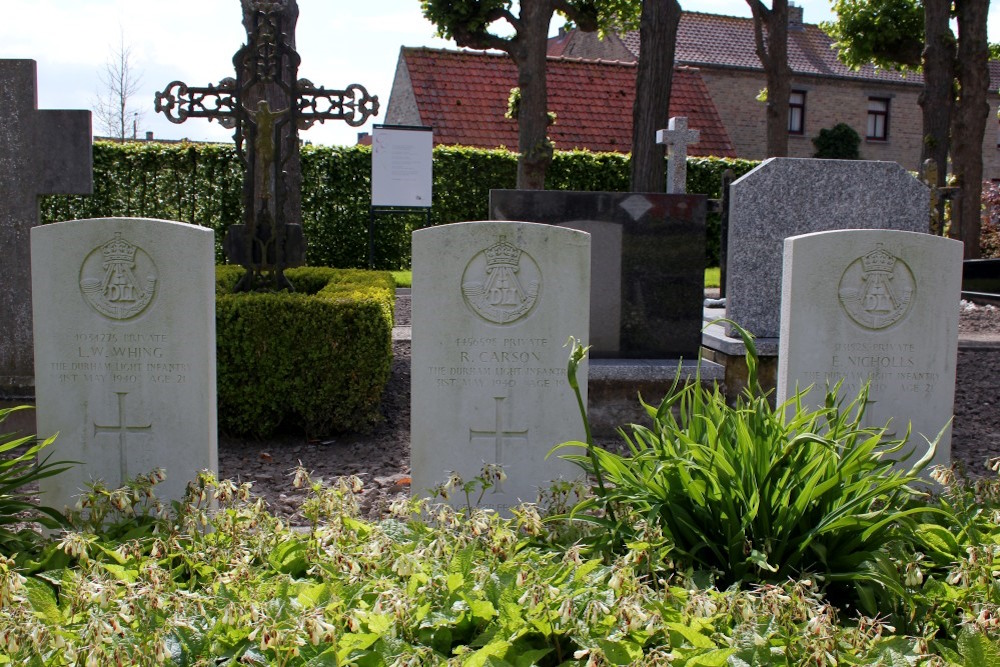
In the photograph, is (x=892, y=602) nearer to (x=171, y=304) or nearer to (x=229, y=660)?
(x=229, y=660)

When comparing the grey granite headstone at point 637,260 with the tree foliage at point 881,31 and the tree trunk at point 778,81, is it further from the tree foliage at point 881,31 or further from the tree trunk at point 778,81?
the tree foliage at point 881,31

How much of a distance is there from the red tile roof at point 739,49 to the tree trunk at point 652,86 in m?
A: 15.6

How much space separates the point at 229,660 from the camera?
233 cm

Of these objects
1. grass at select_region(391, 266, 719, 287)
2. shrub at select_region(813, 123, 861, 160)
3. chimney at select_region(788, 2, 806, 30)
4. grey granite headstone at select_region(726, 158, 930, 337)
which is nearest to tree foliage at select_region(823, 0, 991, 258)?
grass at select_region(391, 266, 719, 287)

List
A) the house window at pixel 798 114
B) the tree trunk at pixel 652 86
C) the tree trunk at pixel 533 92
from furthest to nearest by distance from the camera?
the house window at pixel 798 114 → the tree trunk at pixel 533 92 → the tree trunk at pixel 652 86

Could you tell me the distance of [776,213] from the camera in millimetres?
7250

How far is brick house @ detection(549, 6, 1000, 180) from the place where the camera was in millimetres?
27312

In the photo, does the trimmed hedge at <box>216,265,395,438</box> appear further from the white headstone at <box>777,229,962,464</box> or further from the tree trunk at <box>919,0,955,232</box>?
the tree trunk at <box>919,0,955,232</box>

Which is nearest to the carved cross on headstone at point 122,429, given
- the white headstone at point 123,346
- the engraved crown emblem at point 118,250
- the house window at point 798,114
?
the white headstone at point 123,346

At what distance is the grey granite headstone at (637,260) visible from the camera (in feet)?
21.5

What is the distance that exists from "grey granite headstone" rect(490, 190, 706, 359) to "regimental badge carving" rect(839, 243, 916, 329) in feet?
7.77

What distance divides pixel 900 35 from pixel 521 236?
1696 cm

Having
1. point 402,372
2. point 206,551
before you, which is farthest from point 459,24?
point 206,551

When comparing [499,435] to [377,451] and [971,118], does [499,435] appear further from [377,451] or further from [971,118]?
[971,118]
